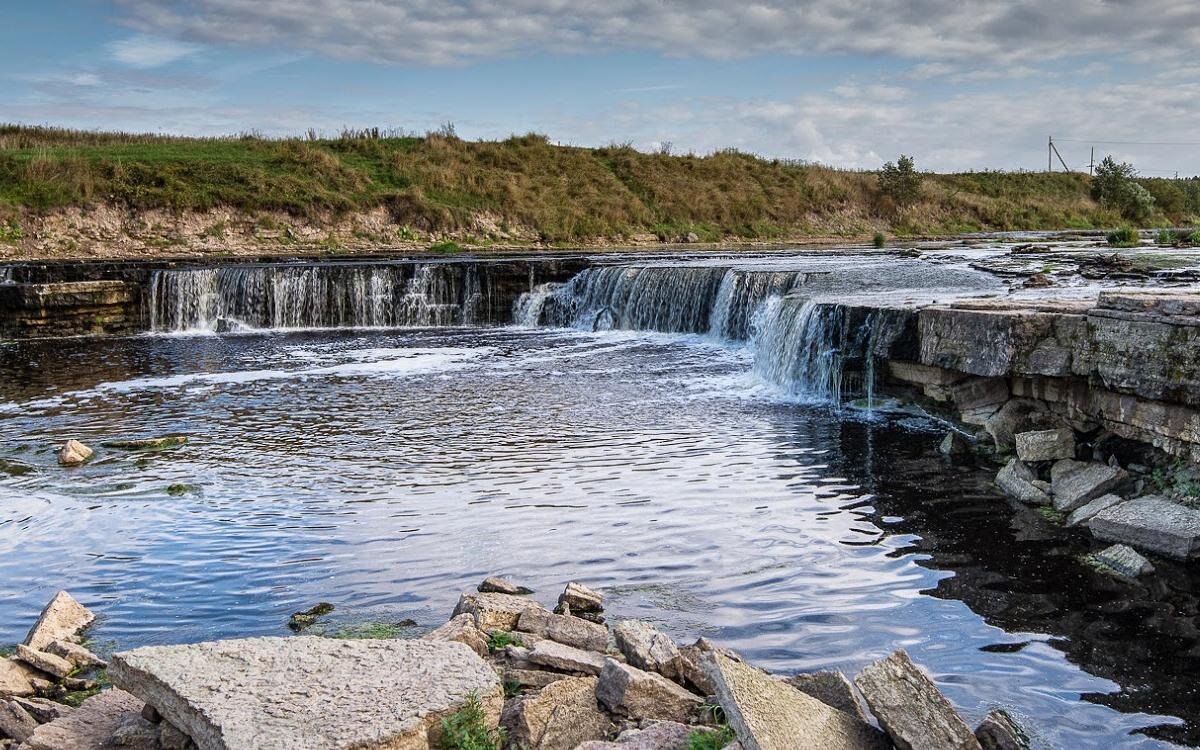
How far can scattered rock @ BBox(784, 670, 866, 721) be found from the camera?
459 cm

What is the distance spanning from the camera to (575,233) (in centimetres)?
4275

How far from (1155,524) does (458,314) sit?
20.1m

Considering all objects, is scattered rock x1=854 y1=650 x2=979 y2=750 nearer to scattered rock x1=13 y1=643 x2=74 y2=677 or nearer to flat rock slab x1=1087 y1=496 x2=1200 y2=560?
flat rock slab x1=1087 y1=496 x2=1200 y2=560

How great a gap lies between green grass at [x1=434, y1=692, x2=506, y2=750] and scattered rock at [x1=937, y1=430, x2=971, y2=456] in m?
7.25

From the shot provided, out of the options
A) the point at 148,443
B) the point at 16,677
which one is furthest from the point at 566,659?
the point at 148,443

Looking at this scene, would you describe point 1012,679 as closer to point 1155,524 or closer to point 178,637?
point 1155,524

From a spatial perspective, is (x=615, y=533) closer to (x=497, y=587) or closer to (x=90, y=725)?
(x=497, y=587)

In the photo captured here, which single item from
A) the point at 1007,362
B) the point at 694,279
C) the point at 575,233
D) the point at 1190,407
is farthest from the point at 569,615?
the point at 575,233

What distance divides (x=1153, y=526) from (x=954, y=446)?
324cm

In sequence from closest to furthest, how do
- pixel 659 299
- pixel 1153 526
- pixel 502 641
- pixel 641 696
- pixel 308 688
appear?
pixel 308 688 < pixel 641 696 < pixel 502 641 < pixel 1153 526 < pixel 659 299

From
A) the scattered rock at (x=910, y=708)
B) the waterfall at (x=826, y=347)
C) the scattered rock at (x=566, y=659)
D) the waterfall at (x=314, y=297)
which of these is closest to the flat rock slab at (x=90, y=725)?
the scattered rock at (x=566, y=659)

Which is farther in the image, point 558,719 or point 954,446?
point 954,446

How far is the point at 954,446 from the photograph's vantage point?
10453 mm

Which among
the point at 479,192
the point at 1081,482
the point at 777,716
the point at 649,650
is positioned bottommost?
the point at 649,650
